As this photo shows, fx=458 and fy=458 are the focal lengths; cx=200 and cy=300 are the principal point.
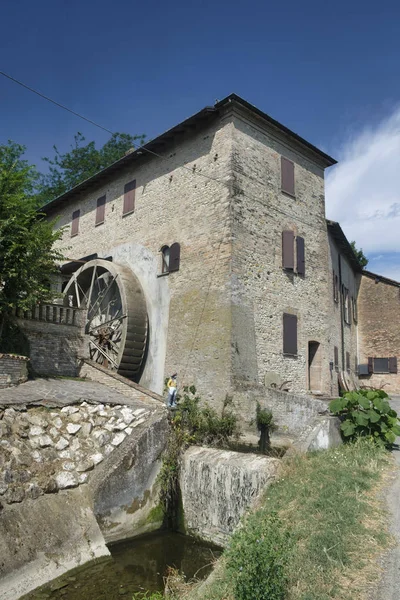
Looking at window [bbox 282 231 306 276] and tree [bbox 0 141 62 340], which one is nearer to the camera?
tree [bbox 0 141 62 340]

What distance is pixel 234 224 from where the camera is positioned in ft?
41.7

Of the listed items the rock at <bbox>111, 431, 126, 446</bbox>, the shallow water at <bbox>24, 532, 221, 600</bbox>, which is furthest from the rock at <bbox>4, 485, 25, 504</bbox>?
the rock at <bbox>111, 431, 126, 446</bbox>

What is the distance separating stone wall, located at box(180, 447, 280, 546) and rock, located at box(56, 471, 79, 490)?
210 cm

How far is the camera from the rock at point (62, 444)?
7.44 metres

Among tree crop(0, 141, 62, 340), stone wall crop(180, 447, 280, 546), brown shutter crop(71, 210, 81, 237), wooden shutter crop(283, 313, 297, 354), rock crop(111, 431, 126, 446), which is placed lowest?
stone wall crop(180, 447, 280, 546)

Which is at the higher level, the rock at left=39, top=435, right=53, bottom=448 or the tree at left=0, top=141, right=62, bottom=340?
the tree at left=0, top=141, right=62, bottom=340

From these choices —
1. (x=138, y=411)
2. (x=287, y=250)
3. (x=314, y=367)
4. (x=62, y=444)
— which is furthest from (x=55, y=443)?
(x=314, y=367)

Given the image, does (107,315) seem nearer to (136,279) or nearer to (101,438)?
(136,279)

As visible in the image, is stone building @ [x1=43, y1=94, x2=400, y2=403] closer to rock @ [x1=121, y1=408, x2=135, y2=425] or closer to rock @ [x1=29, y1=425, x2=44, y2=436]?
rock @ [x1=121, y1=408, x2=135, y2=425]

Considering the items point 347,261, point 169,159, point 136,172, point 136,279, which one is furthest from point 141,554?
point 347,261

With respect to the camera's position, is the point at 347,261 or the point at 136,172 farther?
the point at 347,261

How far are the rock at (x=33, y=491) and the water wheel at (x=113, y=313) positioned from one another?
21.4 feet

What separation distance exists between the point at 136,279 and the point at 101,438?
794cm

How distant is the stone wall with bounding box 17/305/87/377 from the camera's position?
36.4 feet
